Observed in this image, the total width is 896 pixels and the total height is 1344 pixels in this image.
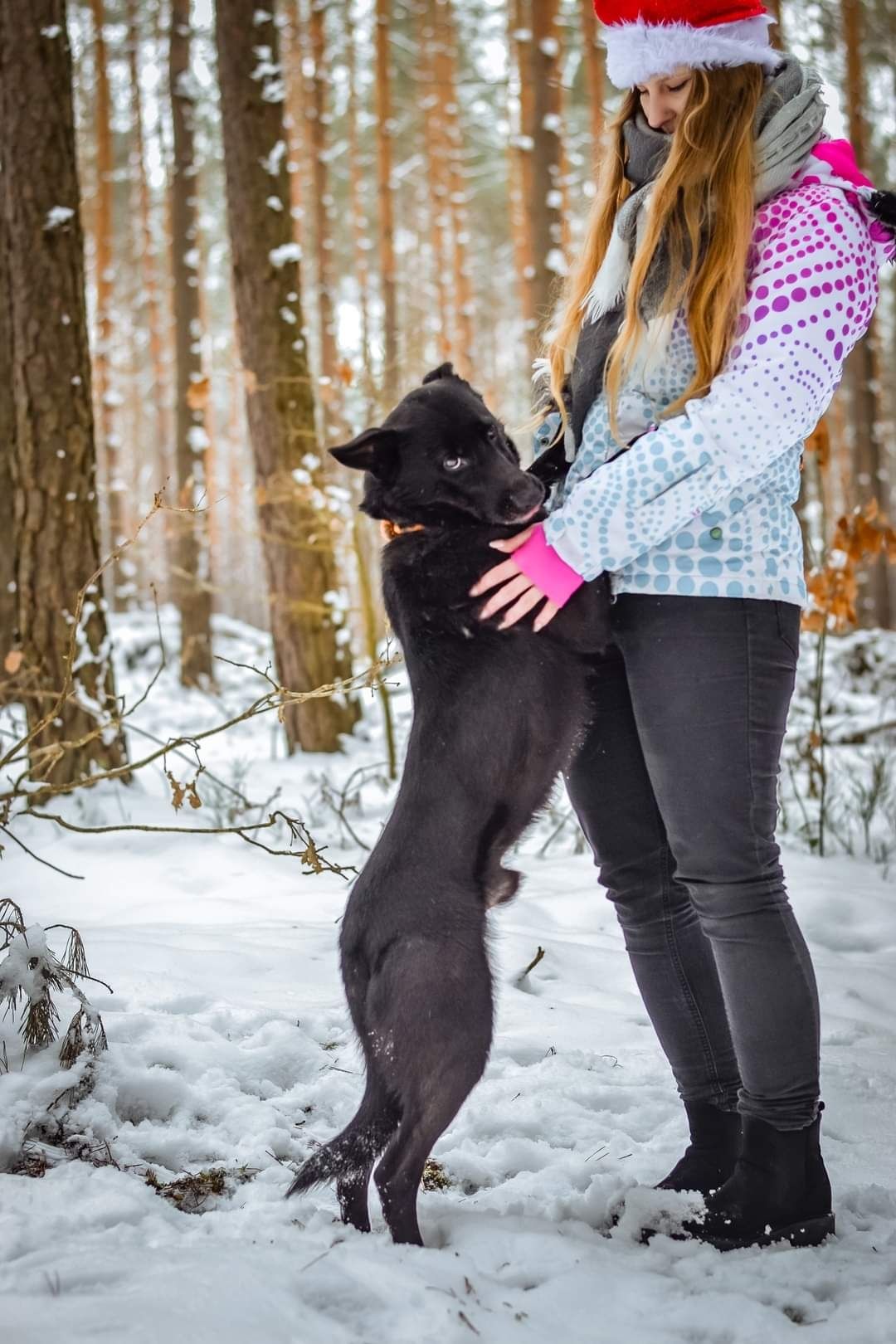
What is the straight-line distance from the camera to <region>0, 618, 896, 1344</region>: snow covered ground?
5.35 ft

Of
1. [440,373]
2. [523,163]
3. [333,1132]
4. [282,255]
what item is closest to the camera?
[333,1132]

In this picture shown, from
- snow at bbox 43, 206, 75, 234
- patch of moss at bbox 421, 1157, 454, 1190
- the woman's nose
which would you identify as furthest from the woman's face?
snow at bbox 43, 206, 75, 234

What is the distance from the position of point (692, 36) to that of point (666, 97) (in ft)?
0.38

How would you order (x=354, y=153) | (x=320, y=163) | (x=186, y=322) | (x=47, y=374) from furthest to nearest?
(x=354, y=153), (x=320, y=163), (x=186, y=322), (x=47, y=374)

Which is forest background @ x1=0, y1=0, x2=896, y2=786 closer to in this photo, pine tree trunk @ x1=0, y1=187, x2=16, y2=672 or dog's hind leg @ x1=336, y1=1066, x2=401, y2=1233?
pine tree trunk @ x1=0, y1=187, x2=16, y2=672

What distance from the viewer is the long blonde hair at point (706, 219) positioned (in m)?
1.86

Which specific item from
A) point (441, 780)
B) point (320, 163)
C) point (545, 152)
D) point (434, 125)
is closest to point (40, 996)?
point (441, 780)

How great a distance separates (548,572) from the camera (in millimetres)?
1928

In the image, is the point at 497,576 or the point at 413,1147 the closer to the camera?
the point at 413,1147

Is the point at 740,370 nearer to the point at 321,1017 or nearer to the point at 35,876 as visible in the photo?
the point at 321,1017

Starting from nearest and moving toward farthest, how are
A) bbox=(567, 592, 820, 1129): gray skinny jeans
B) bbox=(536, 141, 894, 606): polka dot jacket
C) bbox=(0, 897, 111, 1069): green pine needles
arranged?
bbox=(536, 141, 894, 606): polka dot jacket
bbox=(567, 592, 820, 1129): gray skinny jeans
bbox=(0, 897, 111, 1069): green pine needles

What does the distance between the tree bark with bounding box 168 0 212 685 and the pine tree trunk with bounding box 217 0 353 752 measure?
13.5 ft

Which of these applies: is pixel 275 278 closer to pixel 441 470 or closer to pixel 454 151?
pixel 441 470

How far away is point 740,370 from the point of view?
180 cm
